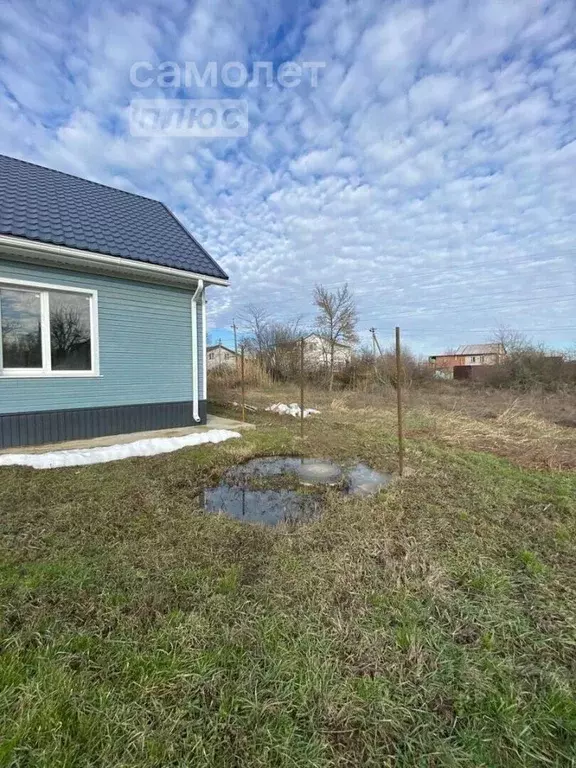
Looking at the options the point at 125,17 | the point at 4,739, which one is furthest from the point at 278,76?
the point at 4,739

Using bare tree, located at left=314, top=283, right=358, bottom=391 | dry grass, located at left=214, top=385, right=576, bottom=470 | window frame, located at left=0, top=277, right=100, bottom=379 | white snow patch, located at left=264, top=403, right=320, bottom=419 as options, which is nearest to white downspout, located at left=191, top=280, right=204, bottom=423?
window frame, located at left=0, top=277, right=100, bottom=379

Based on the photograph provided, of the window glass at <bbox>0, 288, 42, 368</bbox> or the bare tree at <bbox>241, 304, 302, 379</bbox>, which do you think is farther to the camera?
the bare tree at <bbox>241, 304, 302, 379</bbox>

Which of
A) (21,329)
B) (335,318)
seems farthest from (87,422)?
(335,318)

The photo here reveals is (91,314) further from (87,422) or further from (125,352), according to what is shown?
(87,422)

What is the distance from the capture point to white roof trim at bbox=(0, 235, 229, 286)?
4.52 meters

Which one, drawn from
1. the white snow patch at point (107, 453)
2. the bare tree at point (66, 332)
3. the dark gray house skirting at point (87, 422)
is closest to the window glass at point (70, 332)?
the bare tree at point (66, 332)

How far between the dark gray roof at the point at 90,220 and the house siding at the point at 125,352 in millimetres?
461

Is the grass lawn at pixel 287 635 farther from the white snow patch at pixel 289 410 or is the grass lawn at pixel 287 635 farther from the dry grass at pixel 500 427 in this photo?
the white snow patch at pixel 289 410

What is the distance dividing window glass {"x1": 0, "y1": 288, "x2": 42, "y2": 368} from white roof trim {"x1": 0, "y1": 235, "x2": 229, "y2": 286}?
549 millimetres

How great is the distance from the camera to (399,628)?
1.70m

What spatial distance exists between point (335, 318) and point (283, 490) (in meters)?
16.1

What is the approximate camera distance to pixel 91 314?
538 centimetres

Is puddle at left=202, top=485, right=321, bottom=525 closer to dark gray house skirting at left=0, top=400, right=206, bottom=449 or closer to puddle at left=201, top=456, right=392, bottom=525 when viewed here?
puddle at left=201, top=456, right=392, bottom=525

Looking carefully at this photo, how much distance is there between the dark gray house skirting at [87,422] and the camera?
479 centimetres
